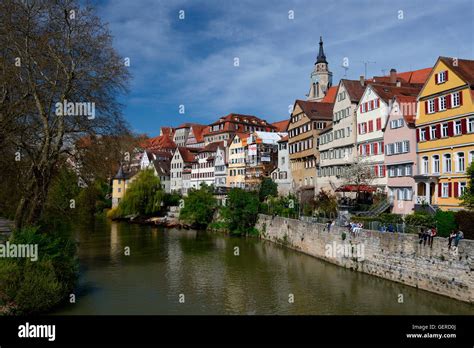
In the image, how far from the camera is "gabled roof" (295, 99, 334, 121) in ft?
156

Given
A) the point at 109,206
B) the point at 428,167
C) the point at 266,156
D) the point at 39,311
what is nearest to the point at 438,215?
the point at 428,167

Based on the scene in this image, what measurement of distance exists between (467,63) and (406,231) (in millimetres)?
13120

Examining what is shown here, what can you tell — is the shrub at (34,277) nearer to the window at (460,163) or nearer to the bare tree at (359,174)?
the window at (460,163)

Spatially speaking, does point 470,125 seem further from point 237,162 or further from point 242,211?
point 237,162

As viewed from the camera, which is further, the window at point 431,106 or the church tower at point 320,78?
the church tower at point 320,78

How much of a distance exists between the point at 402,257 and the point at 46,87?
18130 mm

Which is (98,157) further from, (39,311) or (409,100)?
(409,100)

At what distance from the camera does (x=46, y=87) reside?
18.8 metres

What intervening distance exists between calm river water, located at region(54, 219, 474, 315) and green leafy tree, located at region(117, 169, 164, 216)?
2770cm

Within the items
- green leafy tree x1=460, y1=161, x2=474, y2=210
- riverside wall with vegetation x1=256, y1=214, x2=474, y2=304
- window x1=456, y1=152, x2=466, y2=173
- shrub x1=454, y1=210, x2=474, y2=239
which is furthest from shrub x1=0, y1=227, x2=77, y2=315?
window x1=456, y1=152, x2=466, y2=173

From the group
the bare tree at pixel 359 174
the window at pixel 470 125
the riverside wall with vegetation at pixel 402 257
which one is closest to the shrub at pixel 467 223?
the riverside wall with vegetation at pixel 402 257

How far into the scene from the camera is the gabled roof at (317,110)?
47438 millimetres

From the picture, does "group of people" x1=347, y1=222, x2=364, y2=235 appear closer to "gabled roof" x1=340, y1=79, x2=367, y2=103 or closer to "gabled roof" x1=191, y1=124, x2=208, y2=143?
"gabled roof" x1=340, y1=79, x2=367, y2=103

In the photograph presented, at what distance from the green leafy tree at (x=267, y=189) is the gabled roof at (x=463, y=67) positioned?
26424 millimetres
